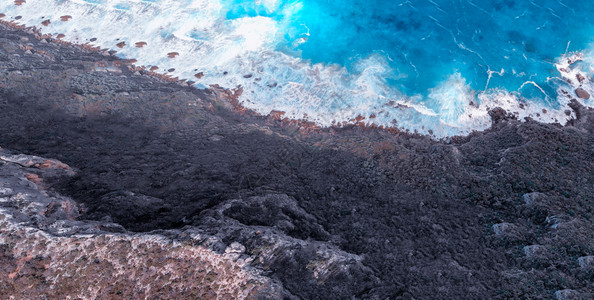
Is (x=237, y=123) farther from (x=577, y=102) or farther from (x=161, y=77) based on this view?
(x=577, y=102)

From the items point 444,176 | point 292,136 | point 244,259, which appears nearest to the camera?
point 244,259

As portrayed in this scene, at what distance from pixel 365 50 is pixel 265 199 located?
22.1 meters

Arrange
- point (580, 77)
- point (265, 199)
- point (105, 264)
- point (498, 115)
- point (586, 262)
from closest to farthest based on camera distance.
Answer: point (105, 264) → point (586, 262) → point (265, 199) → point (498, 115) → point (580, 77)

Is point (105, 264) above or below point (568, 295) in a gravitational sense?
below

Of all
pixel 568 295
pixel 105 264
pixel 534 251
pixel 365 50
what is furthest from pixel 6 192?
pixel 365 50

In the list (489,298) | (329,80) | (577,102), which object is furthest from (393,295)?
(577,102)

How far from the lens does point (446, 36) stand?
36875mm

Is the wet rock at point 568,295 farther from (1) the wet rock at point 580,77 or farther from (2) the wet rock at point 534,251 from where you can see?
(1) the wet rock at point 580,77

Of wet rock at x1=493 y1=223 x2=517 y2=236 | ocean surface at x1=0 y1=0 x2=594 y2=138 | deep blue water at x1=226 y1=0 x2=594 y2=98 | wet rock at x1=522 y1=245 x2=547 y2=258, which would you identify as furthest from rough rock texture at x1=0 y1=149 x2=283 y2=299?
deep blue water at x1=226 y1=0 x2=594 y2=98

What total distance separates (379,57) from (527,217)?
20.6m

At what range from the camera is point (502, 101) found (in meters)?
32.9

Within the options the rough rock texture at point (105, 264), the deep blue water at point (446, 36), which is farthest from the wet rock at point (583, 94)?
the rough rock texture at point (105, 264)

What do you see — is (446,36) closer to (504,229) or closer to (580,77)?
(580,77)

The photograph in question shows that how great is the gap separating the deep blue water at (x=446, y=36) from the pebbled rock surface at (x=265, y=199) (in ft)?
21.2
